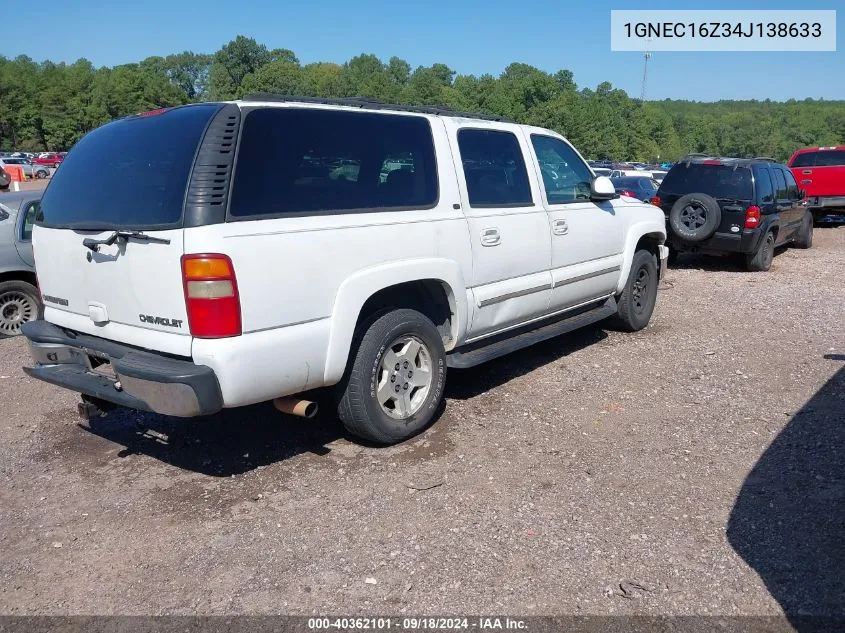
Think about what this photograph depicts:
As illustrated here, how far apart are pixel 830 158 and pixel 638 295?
13.1 meters

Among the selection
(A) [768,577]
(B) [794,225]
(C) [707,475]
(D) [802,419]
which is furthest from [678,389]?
(B) [794,225]

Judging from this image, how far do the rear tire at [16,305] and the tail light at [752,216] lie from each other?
363 inches

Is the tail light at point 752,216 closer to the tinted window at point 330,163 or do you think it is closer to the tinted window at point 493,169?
the tinted window at point 493,169

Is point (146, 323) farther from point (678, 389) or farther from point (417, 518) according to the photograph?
point (678, 389)

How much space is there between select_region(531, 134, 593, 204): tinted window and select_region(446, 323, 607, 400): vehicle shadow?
4.75 ft

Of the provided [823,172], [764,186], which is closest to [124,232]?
[764,186]

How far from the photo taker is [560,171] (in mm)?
5898

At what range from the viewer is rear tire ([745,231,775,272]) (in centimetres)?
1095

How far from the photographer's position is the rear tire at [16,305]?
24.0 feet

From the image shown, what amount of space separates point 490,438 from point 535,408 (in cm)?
67

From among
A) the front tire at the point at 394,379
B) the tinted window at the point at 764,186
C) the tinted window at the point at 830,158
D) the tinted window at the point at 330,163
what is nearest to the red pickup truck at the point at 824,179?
the tinted window at the point at 830,158

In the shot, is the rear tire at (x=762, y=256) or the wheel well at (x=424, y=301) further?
the rear tire at (x=762, y=256)

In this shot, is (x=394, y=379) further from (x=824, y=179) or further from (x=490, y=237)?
(x=824, y=179)

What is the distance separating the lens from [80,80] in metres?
99.7
